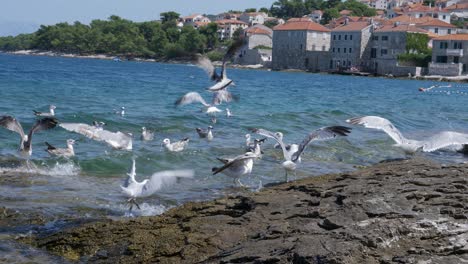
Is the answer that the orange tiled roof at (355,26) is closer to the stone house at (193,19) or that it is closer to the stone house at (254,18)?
the stone house at (254,18)

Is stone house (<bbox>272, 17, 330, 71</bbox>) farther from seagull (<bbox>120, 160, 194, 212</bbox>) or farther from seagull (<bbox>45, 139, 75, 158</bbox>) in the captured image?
seagull (<bbox>120, 160, 194, 212</bbox>)

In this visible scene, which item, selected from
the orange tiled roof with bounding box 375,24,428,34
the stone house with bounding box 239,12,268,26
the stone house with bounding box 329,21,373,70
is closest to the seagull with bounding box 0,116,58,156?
the orange tiled roof with bounding box 375,24,428,34

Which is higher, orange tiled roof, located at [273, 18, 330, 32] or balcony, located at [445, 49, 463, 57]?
orange tiled roof, located at [273, 18, 330, 32]

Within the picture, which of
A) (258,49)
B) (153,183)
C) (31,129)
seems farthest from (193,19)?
(153,183)

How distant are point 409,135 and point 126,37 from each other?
13201cm

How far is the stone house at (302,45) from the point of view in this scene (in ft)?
342

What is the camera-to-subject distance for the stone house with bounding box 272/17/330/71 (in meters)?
104

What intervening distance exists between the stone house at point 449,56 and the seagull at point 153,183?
7949 cm

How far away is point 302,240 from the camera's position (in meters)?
5.38

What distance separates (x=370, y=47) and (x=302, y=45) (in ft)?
39.5

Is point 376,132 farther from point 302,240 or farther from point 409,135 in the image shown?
point 302,240

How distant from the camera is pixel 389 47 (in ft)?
308

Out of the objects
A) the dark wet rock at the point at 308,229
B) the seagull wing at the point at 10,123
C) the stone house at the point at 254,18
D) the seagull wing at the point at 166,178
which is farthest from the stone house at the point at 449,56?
the seagull wing at the point at 166,178

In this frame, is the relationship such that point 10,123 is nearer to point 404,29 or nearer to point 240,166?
Result: point 240,166
